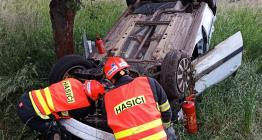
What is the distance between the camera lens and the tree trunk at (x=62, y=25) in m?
5.91

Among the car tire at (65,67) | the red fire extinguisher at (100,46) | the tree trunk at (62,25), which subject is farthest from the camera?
the tree trunk at (62,25)

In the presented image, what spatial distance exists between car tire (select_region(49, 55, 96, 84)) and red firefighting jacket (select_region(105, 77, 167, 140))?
1.24 m

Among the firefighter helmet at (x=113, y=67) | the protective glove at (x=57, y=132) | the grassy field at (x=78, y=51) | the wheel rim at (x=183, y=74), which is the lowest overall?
the grassy field at (x=78, y=51)

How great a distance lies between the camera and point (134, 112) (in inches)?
157

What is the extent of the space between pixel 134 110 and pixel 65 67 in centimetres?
155

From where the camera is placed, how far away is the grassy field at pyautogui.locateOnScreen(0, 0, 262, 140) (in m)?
5.25

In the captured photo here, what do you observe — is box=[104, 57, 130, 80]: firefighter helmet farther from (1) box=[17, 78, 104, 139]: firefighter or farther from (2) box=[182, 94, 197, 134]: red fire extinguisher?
(2) box=[182, 94, 197, 134]: red fire extinguisher

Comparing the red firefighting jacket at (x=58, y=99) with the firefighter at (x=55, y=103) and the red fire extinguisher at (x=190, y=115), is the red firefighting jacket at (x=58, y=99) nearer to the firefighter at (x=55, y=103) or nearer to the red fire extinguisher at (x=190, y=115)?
the firefighter at (x=55, y=103)

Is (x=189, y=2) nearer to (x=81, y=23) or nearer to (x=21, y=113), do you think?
(x=81, y=23)

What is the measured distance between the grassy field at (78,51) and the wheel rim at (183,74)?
0.47m

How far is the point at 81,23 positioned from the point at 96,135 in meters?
4.10

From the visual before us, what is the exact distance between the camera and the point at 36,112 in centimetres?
445

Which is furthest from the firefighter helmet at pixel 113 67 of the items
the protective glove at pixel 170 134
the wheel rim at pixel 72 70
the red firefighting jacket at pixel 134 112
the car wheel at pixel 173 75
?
the wheel rim at pixel 72 70

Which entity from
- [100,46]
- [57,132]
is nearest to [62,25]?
[100,46]
